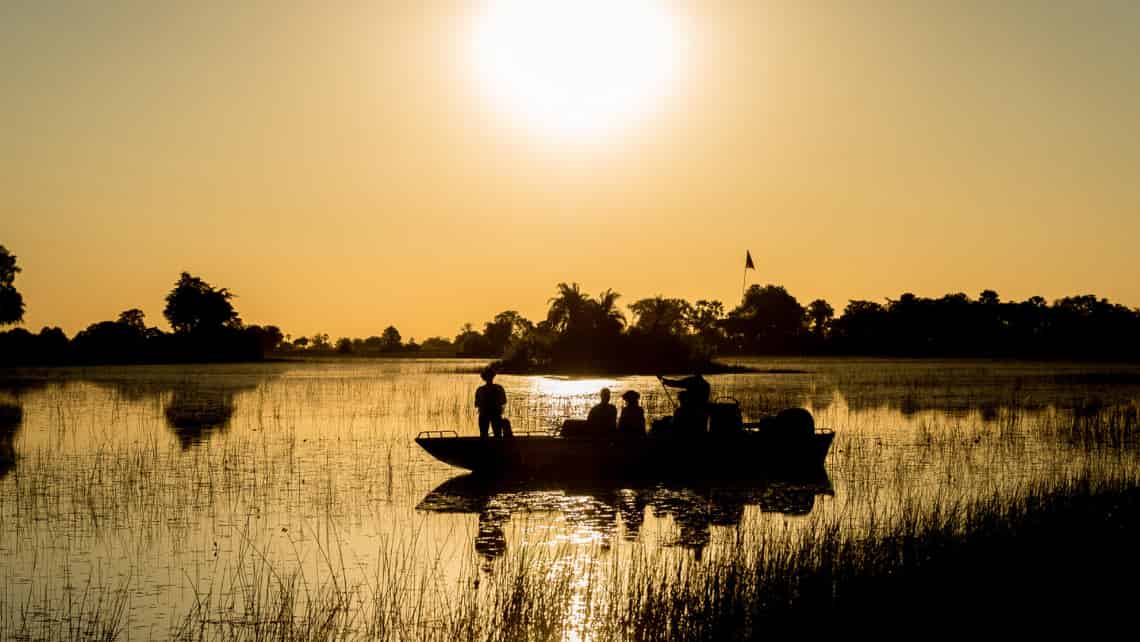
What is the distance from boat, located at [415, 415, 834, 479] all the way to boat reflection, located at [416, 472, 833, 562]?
37 cm

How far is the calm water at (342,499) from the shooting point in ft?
48.9

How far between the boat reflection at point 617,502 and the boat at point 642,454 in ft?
1.22

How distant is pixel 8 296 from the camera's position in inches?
4444

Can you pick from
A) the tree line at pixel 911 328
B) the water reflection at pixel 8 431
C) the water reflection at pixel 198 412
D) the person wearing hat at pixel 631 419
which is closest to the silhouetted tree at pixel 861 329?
the tree line at pixel 911 328

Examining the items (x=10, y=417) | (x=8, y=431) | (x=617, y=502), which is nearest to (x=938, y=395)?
(x=617, y=502)

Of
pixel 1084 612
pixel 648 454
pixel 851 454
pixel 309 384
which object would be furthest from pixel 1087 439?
pixel 309 384

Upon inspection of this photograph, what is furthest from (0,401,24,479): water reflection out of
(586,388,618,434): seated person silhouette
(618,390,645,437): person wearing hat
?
(618,390,645,437): person wearing hat

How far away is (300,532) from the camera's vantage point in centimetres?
1762

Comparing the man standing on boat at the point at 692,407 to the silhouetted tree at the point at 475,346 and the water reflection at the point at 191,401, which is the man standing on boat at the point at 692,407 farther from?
the silhouetted tree at the point at 475,346

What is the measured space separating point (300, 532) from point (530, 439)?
715 cm

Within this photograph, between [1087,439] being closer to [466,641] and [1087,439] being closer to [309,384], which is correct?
[466,641]

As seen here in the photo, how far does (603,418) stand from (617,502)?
156 inches

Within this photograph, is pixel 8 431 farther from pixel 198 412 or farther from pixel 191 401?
pixel 191 401

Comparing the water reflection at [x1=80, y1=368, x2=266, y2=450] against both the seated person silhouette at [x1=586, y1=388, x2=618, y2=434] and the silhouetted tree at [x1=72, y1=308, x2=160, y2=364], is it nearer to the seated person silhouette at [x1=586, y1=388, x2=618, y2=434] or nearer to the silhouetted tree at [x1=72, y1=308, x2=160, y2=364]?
the seated person silhouette at [x1=586, y1=388, x2=618, y2=434]
